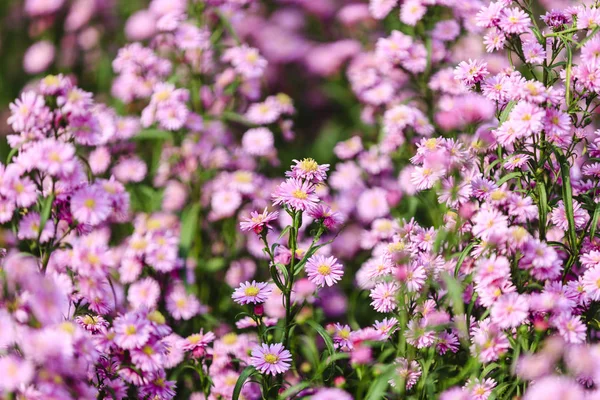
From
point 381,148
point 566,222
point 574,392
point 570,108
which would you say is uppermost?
point 570,108

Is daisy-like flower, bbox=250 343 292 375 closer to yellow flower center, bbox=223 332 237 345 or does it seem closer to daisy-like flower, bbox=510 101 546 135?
yellow flower center, bbox=223 332 237 345

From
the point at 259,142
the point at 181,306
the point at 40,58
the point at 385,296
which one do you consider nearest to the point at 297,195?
the point at 385,296

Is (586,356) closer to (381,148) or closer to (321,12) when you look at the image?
(381,148)

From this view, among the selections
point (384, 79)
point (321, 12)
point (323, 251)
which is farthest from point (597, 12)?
point (321, 12)

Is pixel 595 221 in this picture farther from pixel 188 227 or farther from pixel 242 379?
pixel 188 227

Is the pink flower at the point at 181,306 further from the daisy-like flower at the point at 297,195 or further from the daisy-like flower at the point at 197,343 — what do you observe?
the daisy-like flower at the point at 297,195

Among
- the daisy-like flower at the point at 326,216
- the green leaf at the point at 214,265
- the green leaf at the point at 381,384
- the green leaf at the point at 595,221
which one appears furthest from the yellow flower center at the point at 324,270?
the green leaf at the point at 214,265
